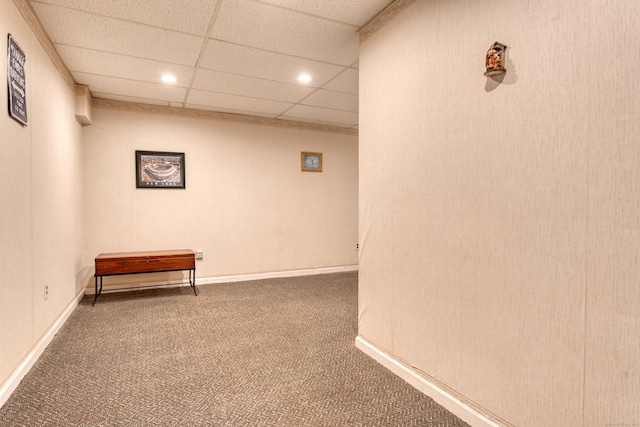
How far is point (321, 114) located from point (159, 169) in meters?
2.40

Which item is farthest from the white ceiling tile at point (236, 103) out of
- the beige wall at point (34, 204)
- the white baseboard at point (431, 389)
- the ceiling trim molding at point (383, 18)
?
the white baseboard at point (431, 389)

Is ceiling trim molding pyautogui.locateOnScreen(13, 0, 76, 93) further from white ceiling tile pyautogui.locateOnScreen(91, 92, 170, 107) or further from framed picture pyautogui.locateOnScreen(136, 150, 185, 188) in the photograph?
framed picture pyautogui.locateOnScreen(136, 150, 185, 188)

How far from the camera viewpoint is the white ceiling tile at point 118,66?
308 cm

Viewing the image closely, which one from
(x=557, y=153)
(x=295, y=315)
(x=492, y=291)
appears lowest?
(x=295, y=315)

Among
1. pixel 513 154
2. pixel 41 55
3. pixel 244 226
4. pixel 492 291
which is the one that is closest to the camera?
pixel 513 154

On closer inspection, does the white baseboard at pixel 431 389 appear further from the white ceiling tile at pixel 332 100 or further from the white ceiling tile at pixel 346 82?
the white ceiling tile at pixel 332 100

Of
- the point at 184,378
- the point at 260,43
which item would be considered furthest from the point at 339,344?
the point at 260,43

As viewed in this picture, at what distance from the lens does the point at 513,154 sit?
1.56 m

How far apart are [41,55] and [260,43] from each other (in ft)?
5.55

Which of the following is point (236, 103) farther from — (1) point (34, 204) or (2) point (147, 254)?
(1) point (34, 204)

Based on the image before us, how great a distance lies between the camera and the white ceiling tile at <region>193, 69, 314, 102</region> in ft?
11.9

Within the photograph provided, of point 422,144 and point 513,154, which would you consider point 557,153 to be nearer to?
point 513,154

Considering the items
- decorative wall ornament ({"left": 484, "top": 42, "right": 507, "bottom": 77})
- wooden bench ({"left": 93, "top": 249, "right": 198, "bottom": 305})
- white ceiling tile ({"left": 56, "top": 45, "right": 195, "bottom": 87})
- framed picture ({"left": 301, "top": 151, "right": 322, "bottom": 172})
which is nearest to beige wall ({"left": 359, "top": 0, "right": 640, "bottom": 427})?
decorative wall ornament ({"left": 484, "top": 42, "right": 507, "bottom": 77})

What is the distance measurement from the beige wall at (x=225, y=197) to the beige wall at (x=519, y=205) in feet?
10.8
